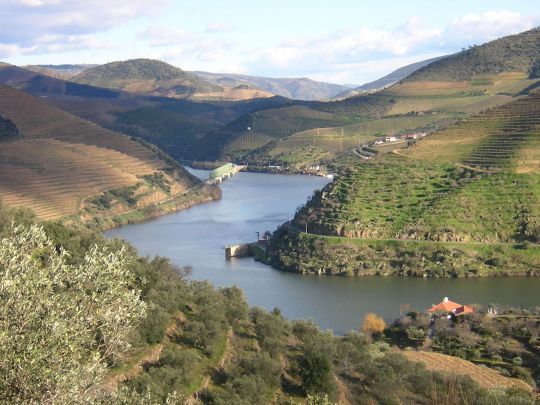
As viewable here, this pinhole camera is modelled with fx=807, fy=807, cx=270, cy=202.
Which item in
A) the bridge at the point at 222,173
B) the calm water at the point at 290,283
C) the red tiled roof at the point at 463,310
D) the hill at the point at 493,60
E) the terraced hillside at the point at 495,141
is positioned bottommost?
the calm water at the point at 290,283

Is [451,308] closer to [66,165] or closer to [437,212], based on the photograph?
[437,212]

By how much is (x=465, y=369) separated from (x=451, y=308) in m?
9.37

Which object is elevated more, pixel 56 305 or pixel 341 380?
pixel 56 305

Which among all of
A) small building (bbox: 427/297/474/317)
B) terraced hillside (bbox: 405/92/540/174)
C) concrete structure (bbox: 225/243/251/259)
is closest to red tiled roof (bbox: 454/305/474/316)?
small building (bbox: 427/297/474/317)

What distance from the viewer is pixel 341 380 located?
20.4m

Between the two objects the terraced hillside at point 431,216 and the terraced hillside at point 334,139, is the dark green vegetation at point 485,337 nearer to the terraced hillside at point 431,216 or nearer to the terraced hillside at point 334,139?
the terraced hillside at point 431,216

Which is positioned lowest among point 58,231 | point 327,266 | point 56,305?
point 327,266

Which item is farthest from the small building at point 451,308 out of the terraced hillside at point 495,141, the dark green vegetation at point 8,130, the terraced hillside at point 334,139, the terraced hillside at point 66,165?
the terraced hillside at point 334,139

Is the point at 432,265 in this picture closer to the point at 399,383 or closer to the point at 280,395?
the point at 399,383

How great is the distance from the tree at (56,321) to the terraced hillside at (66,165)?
165 ft

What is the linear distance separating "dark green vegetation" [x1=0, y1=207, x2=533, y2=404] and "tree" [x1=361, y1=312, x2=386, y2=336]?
6197mm

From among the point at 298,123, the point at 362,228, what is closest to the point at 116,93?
the point at 298,123

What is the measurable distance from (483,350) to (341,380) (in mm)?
9531

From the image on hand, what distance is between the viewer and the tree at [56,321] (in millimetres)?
8047
